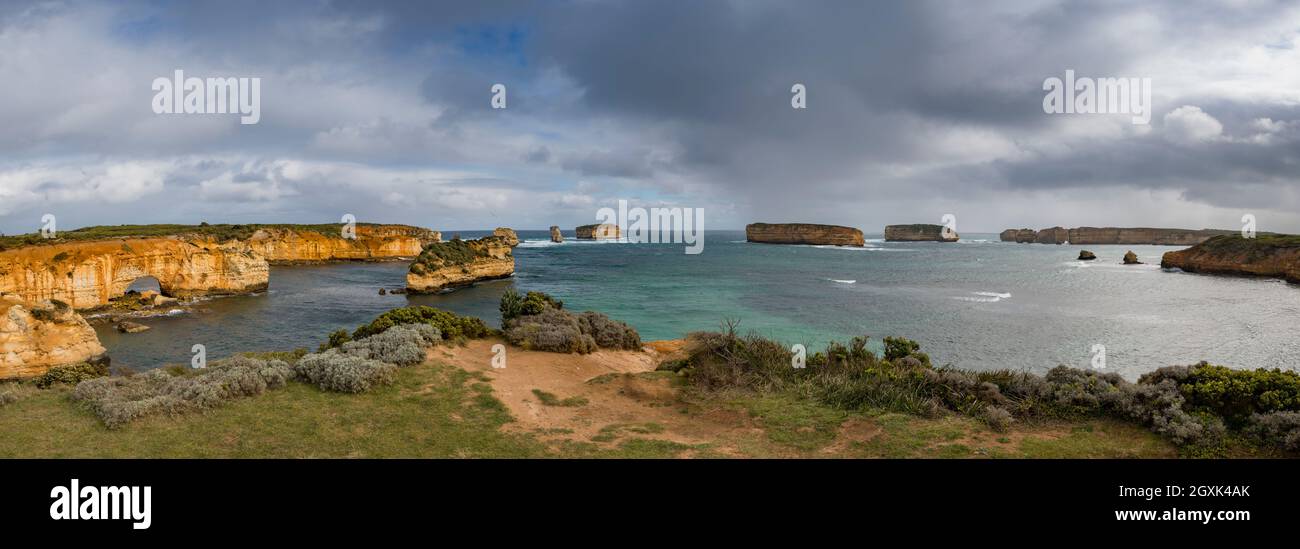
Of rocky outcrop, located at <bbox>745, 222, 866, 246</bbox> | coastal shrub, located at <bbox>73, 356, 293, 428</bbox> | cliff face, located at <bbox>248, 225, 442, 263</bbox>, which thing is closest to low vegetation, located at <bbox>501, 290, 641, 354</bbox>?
coastal shrub, located at <bbox>73, 356, 293, 428</bbox>

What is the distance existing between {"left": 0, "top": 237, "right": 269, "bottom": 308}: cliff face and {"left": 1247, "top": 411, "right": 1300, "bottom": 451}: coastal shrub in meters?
47.2

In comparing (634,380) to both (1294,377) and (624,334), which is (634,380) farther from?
(1294,377)

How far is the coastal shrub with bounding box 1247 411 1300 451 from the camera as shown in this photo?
8164mm

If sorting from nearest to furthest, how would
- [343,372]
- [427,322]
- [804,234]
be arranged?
[343,372] → [427,322] → [804,234]

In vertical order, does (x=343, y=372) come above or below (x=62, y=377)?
above

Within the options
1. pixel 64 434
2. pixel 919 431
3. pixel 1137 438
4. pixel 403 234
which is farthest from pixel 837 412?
pixel 403 234

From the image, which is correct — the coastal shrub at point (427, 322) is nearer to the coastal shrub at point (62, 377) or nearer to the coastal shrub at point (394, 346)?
the coastal shrub at point (394, 346)

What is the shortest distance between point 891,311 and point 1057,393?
95.8 ft

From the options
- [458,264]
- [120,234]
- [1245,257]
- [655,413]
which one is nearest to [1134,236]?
[1245,257]

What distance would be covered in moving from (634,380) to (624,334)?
835 centimetres

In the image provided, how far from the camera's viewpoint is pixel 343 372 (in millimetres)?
11875

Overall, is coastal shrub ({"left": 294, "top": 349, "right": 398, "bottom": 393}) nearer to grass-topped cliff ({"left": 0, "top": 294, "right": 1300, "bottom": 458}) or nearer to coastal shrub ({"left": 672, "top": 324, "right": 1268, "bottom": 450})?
grass-topped cliff ({"left": 0, "top": 294, "right": 1300, "bottom": 458})

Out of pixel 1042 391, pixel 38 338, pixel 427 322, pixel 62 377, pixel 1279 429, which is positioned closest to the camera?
pixel 1279 429

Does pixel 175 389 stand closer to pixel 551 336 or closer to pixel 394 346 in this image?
pixel 394 346
